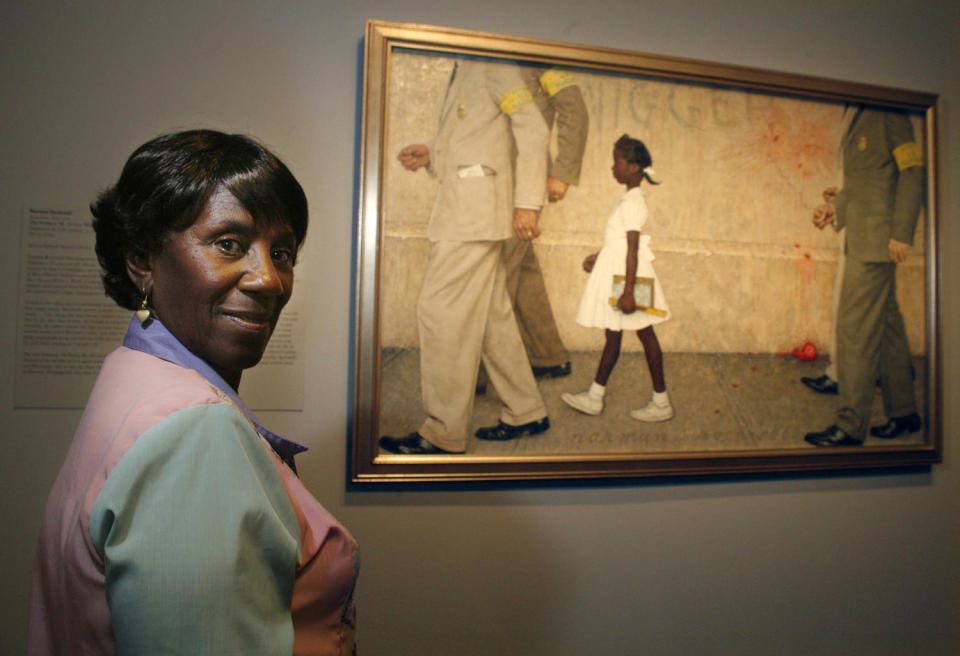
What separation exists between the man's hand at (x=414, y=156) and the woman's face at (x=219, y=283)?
0.89 meters

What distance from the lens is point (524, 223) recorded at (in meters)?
1.77

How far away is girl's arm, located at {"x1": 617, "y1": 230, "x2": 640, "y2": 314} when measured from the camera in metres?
1.84

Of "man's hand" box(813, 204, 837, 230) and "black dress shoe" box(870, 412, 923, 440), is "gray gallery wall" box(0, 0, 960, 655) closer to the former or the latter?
"black dress shoe" box(870, 412, 923, 440)

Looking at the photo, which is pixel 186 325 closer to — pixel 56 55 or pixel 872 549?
pixel 56 55

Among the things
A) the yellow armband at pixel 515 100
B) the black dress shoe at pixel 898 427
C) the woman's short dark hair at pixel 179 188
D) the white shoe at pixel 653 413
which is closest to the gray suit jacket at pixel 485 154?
the yellow armband at pixel 515 100

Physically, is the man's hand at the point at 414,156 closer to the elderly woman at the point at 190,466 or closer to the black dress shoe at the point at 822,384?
the elderly woman at the point at 190,466

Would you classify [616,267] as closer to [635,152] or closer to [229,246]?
[635,152]

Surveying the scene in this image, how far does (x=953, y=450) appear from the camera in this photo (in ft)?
6.95

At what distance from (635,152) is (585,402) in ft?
2.82

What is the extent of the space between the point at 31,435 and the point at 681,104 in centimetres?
226

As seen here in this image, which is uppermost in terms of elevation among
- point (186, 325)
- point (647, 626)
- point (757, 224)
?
point (757, 224)

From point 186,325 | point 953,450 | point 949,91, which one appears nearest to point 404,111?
point 186,325

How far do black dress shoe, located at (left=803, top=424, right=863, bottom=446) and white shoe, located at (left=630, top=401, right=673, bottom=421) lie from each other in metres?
0.55

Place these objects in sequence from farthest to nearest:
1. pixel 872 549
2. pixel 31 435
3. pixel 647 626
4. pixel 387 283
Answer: pixel 872 549 < pixel 647 626 < pixel 387 283 < pixel 31 435
